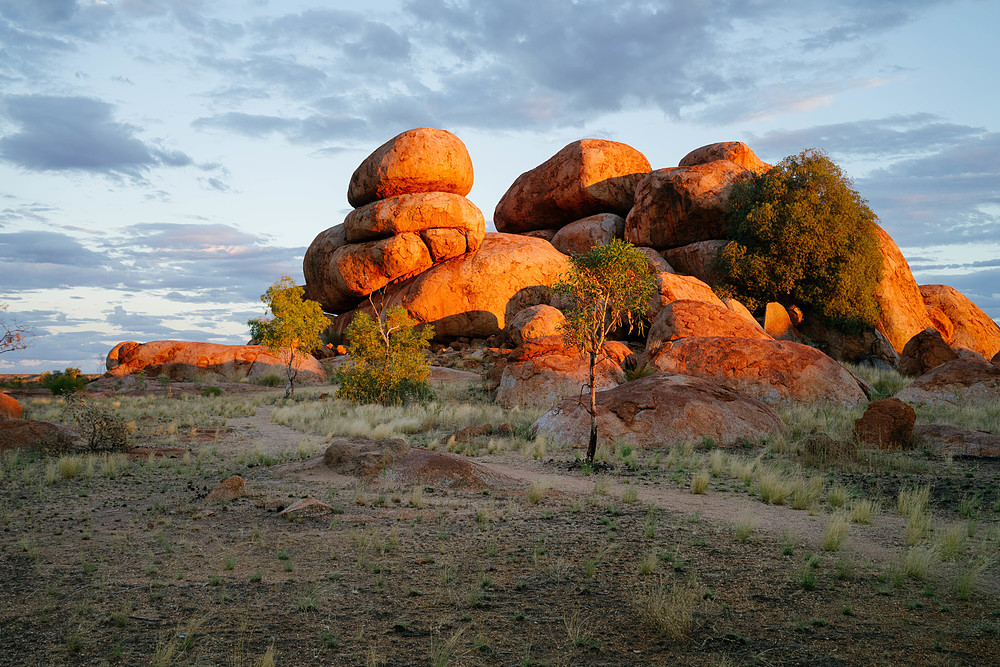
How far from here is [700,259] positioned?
1570 inches

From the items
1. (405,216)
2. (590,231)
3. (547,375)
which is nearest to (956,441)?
(547,375)

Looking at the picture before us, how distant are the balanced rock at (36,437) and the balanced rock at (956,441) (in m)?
18.0

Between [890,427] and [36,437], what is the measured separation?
1789cm

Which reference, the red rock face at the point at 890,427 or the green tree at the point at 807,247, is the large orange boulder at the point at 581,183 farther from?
the red rock face at the point at 890,427

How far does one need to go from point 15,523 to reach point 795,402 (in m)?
19.0

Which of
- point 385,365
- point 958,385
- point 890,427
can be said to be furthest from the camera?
point 385,365

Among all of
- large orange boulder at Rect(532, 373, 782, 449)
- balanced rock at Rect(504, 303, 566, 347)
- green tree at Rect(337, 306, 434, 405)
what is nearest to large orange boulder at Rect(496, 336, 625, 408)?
green tree at Rect(337, 306, 434, 405)

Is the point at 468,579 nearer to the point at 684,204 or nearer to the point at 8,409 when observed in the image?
the point at 8,409

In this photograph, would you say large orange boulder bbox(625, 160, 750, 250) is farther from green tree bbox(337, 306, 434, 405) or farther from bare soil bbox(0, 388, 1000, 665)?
bare soil bbox(0, 388, 1000, 665)

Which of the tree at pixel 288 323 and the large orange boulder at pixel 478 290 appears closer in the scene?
the tree at pixel 288 323

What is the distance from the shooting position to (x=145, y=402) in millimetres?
25688

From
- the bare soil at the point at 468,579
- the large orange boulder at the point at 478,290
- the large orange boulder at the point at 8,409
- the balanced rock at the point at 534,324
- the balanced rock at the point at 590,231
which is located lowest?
the bare soil at the point at 468,579

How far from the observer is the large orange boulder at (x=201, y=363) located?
3556 cm

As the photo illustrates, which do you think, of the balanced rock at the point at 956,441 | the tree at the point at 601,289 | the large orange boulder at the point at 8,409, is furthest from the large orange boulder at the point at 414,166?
the balanced rock at the point at 956,441
